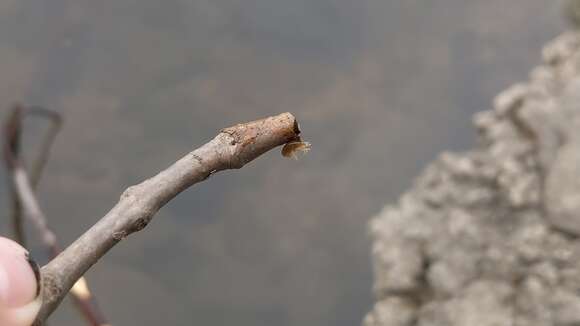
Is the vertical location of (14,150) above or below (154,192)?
above

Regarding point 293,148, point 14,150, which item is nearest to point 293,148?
point 293,148

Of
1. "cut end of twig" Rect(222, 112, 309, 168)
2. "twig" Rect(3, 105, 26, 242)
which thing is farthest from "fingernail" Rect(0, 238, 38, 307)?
"twig" Rect(3, 105, 26, 242)

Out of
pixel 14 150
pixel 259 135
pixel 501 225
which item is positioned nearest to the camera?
pixel 259 135

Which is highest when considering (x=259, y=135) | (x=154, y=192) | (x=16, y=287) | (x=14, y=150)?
(x=14, y=150)

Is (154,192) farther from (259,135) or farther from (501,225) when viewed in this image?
(501,225)

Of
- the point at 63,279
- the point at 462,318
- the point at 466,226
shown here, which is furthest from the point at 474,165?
the point at 63,279

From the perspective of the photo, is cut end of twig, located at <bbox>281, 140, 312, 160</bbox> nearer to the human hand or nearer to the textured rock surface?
the human hand
